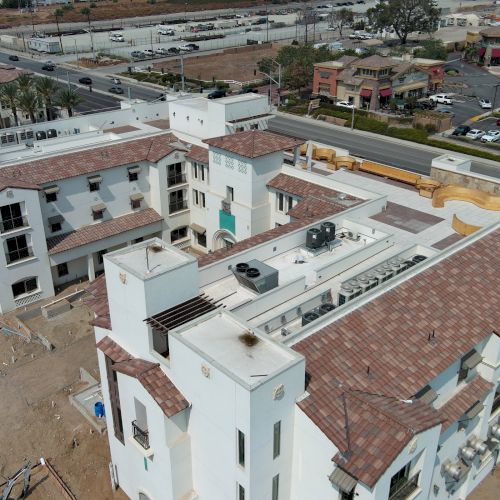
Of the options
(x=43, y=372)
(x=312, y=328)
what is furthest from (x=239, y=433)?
(x=43, y=372)

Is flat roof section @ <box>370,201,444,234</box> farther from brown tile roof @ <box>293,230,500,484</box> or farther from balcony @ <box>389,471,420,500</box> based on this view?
balcony @ <box>389,471,420,500</box>

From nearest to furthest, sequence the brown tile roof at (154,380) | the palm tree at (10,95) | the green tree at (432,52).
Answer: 1. the brown tile roof at (154,380)
2. the palm tree at (10,95)
3. the green tree at (432,52)

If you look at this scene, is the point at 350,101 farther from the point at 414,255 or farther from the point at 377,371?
the point at 377,371

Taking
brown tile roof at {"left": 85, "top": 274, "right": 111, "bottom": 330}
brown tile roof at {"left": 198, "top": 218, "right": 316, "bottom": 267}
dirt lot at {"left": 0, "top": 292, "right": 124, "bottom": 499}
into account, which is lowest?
dirt lot at {"left": 0, "top": 292, "right": 124, "bottom": 499}

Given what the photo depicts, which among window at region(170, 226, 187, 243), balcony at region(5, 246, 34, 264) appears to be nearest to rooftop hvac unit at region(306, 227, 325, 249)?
window at region(170, 226, 187, 243)

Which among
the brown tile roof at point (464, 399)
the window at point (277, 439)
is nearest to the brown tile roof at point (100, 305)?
the window at point (277, 439)

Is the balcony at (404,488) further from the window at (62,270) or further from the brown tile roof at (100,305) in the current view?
the window at (62,270)
